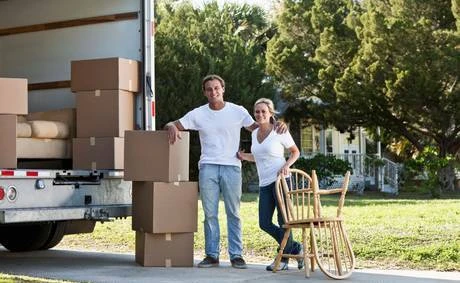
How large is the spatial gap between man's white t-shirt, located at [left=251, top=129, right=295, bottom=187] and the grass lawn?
1.57 metres

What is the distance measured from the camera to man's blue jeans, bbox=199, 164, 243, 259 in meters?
8.03

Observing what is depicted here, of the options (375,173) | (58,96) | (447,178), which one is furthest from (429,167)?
(58,96)

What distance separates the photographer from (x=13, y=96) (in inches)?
301

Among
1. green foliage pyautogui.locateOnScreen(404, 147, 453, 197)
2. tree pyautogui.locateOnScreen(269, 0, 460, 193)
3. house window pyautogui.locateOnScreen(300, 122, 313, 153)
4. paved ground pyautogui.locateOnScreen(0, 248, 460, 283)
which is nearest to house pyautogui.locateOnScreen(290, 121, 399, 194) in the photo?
house window pyautogui.locateOnScreen(300, 122, 313, 153)

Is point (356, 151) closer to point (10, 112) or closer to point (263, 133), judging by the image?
point (263, 133)

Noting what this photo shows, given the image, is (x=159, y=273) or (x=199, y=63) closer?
(x=159, y=273)

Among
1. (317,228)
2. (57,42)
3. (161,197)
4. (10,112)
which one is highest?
(57,42)

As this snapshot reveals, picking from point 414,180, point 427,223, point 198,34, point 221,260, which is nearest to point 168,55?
point 198,34

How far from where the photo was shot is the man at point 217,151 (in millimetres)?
8023

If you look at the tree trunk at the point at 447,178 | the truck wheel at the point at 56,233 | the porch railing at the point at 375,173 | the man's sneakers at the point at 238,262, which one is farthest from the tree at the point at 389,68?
the man's sneakers at the point at 238,262

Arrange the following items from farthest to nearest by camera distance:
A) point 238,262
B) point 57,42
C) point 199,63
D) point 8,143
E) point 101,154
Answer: point 199,63, point 57,42, point 101,154, point 238,262, point 8,143

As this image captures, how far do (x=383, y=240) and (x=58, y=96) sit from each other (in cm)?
372

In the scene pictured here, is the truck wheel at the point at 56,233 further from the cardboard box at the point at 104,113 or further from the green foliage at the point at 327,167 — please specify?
the green foliage at the point at 327,167

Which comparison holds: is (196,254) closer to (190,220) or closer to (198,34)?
(190,220)
